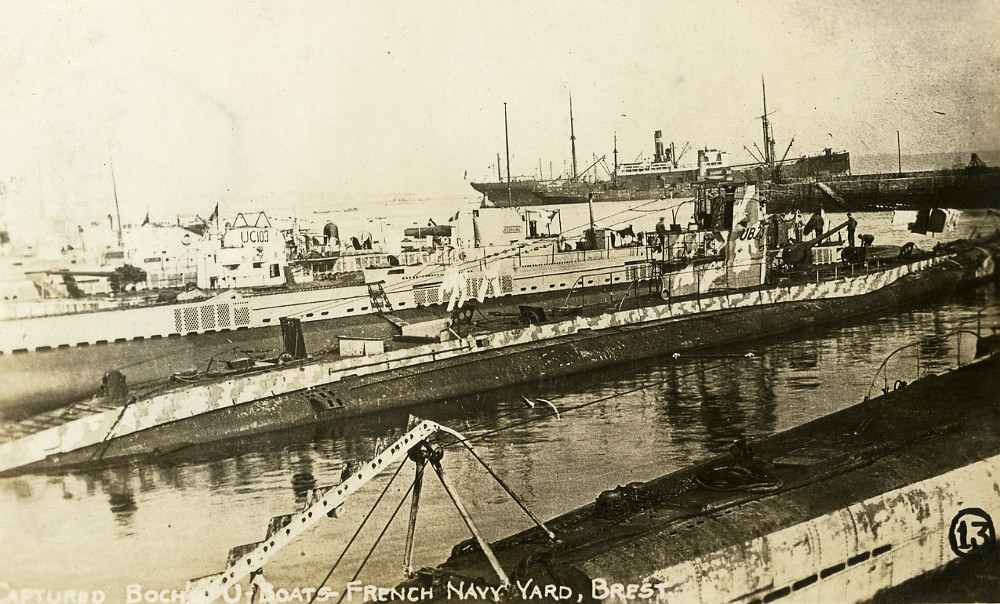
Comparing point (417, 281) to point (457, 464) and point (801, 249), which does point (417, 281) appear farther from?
point (801, 249)

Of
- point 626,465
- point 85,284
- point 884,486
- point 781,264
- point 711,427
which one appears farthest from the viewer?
point 781,264

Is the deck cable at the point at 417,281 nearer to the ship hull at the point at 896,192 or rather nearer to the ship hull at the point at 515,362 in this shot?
the ship hull at the point at 515,362

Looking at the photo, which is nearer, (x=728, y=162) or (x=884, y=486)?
(x=884, y=486)

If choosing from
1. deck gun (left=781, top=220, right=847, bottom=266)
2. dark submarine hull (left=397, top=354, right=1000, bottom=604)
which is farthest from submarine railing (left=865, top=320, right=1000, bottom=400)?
deck gun (left=781, top=220, right=847, bottom=266)

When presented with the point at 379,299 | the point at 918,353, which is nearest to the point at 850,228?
the point at 918,353

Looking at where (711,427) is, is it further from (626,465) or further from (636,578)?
(636,578)

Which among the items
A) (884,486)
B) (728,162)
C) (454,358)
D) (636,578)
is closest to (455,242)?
(454,358)

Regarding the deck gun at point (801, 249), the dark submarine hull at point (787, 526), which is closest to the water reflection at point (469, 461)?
the dark submarine hull at point (787, 526)
